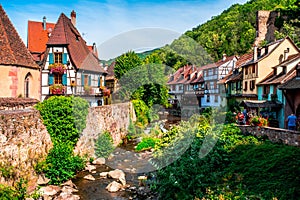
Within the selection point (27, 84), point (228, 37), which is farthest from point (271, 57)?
point (228, 37)

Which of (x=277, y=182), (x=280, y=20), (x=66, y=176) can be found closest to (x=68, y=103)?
(x=66, y=176)

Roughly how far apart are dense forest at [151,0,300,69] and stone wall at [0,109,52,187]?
26422 mm

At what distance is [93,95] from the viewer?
103 ft

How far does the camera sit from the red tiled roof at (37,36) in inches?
1212

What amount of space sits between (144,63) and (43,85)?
13.9 metres

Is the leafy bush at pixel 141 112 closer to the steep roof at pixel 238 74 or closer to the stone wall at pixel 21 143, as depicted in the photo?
the steep roof at pixel 238 74

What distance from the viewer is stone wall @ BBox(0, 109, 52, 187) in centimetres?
1216

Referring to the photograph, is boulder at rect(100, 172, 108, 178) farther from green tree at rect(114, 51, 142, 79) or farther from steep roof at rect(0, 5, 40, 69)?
green tree at rect(114, 51, 142, 79)

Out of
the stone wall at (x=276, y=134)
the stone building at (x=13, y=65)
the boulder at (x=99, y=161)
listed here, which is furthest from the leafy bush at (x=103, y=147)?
the stone wall at (x=276, y=134)

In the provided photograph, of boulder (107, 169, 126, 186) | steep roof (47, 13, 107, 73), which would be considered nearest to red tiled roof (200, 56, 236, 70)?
steep roof (47, 13, 107, 73)

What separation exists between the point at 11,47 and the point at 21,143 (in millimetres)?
11960

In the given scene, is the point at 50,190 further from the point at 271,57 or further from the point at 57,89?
the point at 271,57

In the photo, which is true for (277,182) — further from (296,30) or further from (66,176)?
(296,30)

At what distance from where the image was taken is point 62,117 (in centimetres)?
1638
